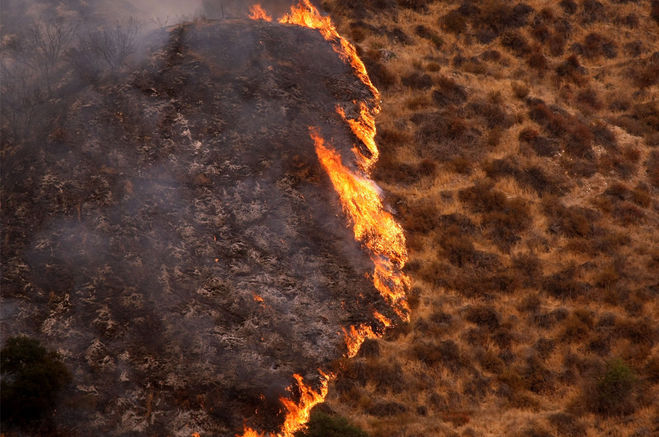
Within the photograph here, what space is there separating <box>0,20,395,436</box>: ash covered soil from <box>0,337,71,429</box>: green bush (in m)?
0.60

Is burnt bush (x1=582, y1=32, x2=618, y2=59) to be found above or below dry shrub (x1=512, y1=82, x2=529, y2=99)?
above

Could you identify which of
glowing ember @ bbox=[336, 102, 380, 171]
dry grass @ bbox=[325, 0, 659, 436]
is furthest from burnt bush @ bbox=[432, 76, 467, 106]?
glowing ember @ bbox=[336, 102, 380, 171]

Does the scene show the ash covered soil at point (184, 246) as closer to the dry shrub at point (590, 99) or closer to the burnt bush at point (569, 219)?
the burnt bush at point (569, 219)

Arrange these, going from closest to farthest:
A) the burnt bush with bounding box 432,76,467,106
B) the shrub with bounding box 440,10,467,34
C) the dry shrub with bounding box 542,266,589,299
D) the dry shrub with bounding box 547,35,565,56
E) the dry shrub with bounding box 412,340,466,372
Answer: the dry shrub with bounding box 412,340,466,372 < the dry shrub with bounding box 542,266,589,299 < the burnt bush with bounding box 432,76,467,106 < the dry shrub with bounding box 547,35,565,56 < the shrub with bounding box 440,10,467,34

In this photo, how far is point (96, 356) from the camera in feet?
72.6

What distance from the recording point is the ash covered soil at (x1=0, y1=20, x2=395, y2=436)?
873 inches

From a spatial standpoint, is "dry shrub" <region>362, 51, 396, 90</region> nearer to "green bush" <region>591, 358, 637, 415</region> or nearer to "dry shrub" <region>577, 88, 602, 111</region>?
"dry shrub" <region>577, 88, 602, 111</region>

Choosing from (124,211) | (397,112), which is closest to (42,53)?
(124,211)

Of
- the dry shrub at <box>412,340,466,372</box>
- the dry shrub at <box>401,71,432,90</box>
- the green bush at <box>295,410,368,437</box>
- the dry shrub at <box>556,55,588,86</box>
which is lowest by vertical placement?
the green bush at <box>295,410,368,437</box>

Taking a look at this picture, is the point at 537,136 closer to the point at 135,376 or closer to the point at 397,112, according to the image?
the point at 397,112

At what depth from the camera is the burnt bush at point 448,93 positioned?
112 feet

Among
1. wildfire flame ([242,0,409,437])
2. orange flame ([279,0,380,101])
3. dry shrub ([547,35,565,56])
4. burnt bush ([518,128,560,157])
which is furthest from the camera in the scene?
dry shrub ([547,35,565,56])

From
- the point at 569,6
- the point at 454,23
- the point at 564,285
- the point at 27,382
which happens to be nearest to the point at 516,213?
the point at 564,285

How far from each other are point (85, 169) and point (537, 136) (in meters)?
19.4
